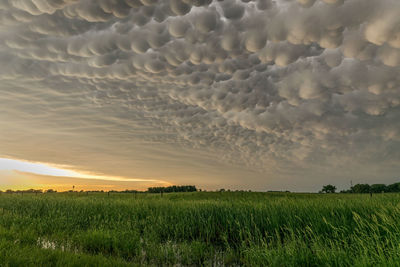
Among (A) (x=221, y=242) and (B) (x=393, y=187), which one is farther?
(B) (x=393, y=187)

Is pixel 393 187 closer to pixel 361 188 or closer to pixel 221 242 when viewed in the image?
pixel 361 188

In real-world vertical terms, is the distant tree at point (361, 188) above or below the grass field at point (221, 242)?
above

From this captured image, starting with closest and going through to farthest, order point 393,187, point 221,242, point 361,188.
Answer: point 221,242, point 361,188, point 393,187

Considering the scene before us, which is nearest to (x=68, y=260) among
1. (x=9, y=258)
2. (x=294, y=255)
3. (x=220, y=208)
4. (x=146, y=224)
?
(x=9, y=258)

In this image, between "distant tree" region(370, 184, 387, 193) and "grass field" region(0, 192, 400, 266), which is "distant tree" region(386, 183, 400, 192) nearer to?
"distant tree" region(370, 184, 387, 193)

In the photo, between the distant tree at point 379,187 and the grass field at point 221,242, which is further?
the distant tree at point 379,187

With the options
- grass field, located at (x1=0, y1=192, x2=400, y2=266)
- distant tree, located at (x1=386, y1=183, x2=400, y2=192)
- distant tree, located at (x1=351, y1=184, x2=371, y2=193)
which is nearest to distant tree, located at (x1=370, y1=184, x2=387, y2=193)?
distant tree, located at (x1=386, y1=183, x2=400, y2=192)

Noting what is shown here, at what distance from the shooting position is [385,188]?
118 meters

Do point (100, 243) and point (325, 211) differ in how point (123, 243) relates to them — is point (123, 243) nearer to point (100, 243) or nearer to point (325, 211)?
point (100, 243)

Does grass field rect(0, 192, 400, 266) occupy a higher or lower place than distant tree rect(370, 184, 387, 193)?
lower

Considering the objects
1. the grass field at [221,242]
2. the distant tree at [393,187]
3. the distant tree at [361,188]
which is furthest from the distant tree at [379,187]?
the grass field at [221,242]

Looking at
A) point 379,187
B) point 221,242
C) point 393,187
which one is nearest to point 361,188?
point 379,187

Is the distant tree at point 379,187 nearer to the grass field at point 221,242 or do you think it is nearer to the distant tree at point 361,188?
the distant tree at point 361,188

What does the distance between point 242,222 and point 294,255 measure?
6.92 m
